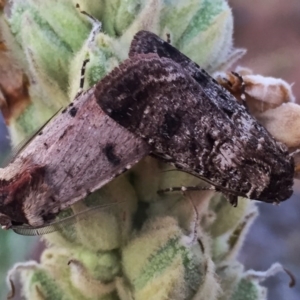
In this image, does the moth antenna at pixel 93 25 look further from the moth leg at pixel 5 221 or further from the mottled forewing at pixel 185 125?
the moth leg at pixel 5 221

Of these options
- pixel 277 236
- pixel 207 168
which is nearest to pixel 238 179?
pixel 207 168

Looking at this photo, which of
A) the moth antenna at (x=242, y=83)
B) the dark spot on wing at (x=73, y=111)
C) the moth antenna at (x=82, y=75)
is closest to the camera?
the moth antenna at (x=82, y=75)

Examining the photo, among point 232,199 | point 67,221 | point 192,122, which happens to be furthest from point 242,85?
point 67,221

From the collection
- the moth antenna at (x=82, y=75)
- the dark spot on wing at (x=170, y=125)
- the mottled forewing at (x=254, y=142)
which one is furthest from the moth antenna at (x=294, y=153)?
the moth antenna at (x=82, y=75)

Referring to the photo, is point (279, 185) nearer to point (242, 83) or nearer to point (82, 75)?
point (242, 83)

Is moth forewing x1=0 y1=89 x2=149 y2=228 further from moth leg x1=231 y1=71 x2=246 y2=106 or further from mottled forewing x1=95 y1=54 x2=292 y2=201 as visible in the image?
moth leg x1=231 y1=71 x2=246 y2=106

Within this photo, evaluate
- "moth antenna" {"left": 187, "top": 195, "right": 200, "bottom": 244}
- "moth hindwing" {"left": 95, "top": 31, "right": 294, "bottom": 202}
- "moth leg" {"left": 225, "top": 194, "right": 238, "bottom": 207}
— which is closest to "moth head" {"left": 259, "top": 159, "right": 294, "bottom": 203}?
"moth hindwing" {"left": 95, "top": 31, "right": 294, "bottom": 202}
